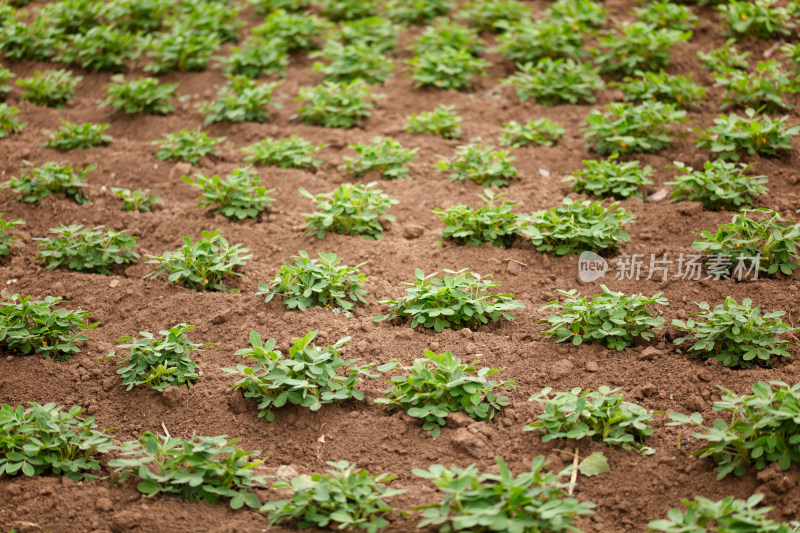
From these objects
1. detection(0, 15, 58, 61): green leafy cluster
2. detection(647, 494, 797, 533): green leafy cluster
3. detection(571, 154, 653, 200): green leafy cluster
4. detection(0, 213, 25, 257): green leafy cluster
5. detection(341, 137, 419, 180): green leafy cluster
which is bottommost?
detection(571, 154, 653, 200): green leafy cluster

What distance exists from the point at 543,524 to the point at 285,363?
1.38 meters

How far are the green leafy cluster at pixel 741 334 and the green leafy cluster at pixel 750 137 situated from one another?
1.90 meters

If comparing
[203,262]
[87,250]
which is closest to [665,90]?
[203,262]

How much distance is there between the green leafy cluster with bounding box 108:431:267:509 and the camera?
2.83m

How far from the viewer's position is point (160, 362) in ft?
11.6

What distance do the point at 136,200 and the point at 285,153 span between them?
47.3 inches

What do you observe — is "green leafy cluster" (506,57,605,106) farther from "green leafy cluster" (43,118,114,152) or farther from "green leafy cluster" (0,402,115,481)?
"green leafy cluster" (0,402,115,481)

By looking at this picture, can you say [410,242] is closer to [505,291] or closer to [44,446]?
[505,291]

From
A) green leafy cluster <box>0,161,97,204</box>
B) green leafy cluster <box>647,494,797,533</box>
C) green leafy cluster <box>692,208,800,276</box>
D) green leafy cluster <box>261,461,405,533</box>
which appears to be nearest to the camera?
green leafy cluster <box>647,494,797,533</box>

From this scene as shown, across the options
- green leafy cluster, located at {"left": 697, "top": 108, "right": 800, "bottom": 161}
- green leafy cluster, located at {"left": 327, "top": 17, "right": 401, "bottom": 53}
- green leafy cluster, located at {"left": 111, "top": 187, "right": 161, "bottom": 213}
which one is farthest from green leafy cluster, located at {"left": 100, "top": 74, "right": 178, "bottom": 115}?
green leafy cluster, located at {"left": 697, "top": 108, "right": 800, "bottom": 161}

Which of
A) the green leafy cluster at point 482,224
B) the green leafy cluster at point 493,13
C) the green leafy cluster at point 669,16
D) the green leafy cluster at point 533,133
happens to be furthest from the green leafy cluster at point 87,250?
the green leafy cluster at point 669,16

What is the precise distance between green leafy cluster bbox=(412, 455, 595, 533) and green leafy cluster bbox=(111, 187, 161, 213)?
A: 3512 millimetres

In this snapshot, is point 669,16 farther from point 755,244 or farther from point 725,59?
point 755,244

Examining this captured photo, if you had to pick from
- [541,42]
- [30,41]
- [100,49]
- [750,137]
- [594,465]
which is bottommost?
[594,465]
